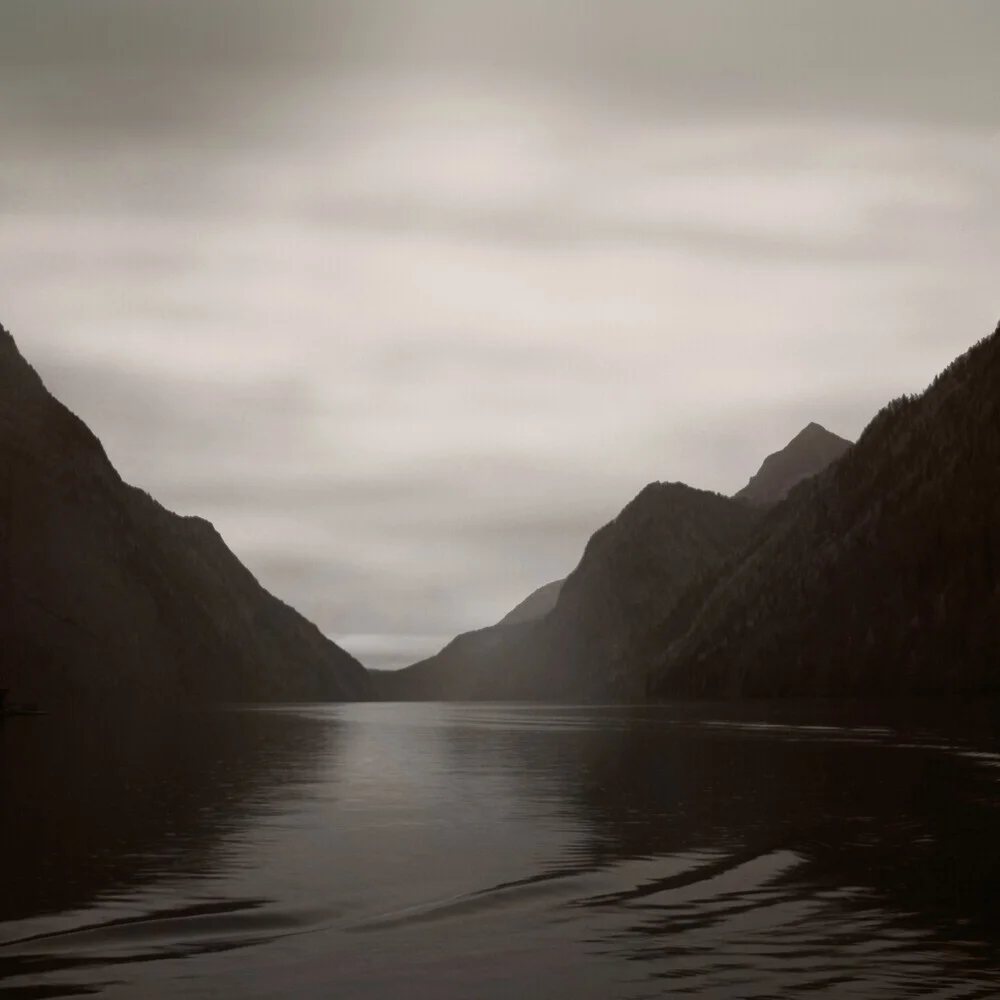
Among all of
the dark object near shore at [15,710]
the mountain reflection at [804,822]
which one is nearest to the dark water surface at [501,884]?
the mountain reflection at [804,822]

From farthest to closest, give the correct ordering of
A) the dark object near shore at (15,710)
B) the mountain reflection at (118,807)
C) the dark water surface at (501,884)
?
the dark object near shore at (15,710) → the mountain reflection at (118,807) → the dark water surface at (501,884)

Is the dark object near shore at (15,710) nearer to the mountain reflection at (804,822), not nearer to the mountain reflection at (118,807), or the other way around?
the mountain reflection at (118,807)

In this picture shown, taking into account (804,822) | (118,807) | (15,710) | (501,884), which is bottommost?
(501,884)

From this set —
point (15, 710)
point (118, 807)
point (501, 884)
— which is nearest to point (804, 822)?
point (501, 884)

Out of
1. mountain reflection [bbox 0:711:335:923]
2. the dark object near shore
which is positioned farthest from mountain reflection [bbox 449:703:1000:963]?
the dark object near shore

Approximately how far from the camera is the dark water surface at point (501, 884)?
63.4 ft

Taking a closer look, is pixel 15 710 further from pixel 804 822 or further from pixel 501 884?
pixel 501 884

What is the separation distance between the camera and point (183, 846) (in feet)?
111

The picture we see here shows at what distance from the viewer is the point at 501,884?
28172 millimetres

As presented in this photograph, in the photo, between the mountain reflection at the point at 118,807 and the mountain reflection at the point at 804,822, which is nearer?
the mountain reflection at the point at 804,822

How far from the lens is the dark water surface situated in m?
19.3

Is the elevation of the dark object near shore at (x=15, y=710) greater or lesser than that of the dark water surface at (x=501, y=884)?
greater

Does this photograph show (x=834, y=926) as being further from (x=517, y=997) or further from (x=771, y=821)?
(x=771, y=821)

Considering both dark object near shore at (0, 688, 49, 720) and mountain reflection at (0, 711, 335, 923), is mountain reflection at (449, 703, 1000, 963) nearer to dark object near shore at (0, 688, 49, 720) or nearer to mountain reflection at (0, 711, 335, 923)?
mountain reflection at (0, 711, 335, 923)
